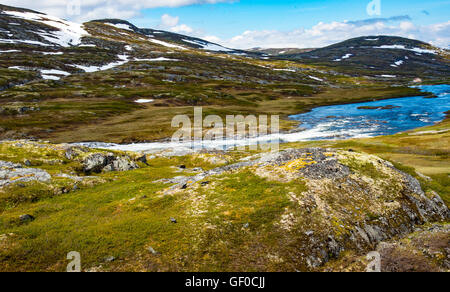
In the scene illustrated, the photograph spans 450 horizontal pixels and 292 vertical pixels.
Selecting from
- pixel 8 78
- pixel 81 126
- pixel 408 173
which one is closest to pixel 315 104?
pixel 81 126

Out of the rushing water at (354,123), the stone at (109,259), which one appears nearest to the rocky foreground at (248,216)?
the stone at (109,259)

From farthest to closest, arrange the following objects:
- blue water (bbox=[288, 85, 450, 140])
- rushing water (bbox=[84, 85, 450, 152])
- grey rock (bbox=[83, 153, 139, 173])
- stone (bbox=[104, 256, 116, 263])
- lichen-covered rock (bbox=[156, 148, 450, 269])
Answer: blue water (bbox=[288, 85, 450, 140]) → rushing water (bbox=[84, 85, 450, 152]) → grey rock (bbox=[83, 153, 139, 173]) → lichen-covered rock (bbox=[156, 148, 450, 269]) → stone (bbox=[104, 256, 116, 263])

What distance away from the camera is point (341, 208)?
18094 mm

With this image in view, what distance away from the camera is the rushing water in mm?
90725

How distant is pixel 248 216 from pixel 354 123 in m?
116

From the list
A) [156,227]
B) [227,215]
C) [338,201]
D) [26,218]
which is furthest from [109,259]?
[338,201]

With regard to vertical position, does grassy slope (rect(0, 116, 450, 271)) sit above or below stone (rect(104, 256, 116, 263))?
above

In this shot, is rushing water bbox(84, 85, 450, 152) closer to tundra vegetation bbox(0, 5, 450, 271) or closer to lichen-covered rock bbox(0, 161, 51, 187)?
lichen-covered rock bbox(0, 161, 51, 187)

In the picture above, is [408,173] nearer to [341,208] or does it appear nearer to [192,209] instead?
[341,208]

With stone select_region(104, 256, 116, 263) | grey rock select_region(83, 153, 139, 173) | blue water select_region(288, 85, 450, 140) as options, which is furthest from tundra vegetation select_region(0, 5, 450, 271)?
blue water select_region(288, 85, 450, 140)

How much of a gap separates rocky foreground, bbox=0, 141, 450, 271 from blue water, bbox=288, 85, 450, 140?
246ft

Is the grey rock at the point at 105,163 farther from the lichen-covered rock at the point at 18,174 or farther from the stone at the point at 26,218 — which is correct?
the stone at the point at 26,218

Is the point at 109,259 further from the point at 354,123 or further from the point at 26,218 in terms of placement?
the point at 354,123
